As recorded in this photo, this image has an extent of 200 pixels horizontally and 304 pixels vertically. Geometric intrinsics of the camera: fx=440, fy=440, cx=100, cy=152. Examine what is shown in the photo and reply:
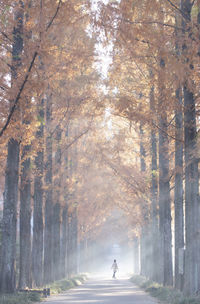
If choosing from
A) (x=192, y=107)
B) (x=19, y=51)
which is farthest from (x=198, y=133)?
(x=19, y=51)

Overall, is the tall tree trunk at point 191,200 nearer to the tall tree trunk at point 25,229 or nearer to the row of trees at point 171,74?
the row of trees at point 171,74

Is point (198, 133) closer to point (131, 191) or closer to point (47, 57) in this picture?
point (47, 57)

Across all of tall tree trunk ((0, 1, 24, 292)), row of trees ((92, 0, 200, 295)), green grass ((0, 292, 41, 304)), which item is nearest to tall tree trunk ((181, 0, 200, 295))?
row of trees ((92, 0, 200, 295))

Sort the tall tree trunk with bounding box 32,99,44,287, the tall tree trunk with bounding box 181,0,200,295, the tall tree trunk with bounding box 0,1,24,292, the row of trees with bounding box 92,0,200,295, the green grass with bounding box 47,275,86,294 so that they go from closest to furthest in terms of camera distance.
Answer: the row of trees with bounding box 92,0,200,295 → the tall tree trunk with bounding box 181,0,200,295 → the tall tree trunk with bounding box 0,1,24,292 → the tall tree trunk with bounding box 32,99,44,287 → the green grass with bounding box 47,275,86,294

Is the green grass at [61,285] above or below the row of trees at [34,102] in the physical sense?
below


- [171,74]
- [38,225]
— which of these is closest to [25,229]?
[38,225]

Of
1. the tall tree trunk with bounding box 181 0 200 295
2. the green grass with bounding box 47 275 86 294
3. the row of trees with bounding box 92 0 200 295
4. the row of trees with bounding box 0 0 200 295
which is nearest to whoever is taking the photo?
the row of trees with bounding box 92 0 200 295

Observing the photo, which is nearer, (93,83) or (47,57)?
(47,57)

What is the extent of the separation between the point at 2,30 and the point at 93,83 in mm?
6579

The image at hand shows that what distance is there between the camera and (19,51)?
39.0ft

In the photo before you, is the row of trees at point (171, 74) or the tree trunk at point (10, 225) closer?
the row of trees at point (171, 74)

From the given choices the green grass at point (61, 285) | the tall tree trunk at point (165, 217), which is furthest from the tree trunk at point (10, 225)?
the tall tree trunk at point (165, 217)

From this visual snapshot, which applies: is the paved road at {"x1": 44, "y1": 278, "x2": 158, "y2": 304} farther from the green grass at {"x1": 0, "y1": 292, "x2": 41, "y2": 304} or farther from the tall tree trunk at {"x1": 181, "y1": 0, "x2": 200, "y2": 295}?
the tall tree trunk at {"x1": 181, "y1": 0, "x2": 200, "y2": 295}

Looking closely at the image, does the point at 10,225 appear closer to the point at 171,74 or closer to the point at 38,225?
the point at 38,225
